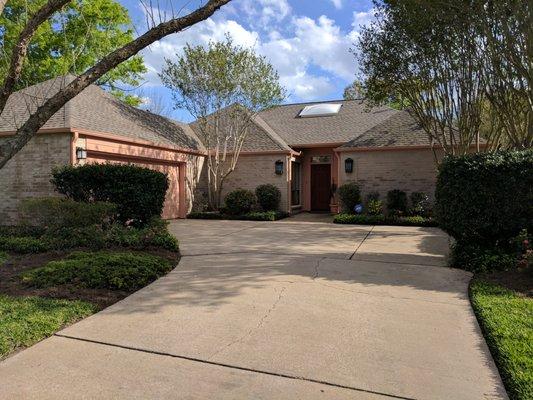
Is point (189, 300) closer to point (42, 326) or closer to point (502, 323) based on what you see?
point (42, 326)

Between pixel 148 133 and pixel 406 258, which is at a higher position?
pixel 148 133

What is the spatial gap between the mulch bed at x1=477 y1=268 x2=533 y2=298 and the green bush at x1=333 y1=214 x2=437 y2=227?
737cm

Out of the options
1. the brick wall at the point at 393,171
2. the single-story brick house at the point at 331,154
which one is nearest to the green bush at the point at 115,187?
the single-story brick house at the point at 331,154

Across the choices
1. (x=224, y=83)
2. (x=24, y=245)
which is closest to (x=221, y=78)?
(x=224, y=83)

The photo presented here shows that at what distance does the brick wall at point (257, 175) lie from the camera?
55.5 feet

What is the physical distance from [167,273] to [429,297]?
358cm

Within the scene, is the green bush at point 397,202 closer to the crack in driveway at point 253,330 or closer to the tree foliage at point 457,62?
the tree foliage at point 457,62

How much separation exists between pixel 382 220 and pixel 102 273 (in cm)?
1025

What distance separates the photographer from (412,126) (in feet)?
53.9

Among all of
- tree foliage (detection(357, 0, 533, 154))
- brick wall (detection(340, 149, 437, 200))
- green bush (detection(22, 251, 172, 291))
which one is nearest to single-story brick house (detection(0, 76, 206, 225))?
green bush (detection(22, 251, 172, 291))

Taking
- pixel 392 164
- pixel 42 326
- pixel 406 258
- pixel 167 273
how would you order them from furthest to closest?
pixel 392 164
pixel 406 258
pixel 167 273
pixel 42 326

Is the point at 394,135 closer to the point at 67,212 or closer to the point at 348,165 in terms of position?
the point at 348,165

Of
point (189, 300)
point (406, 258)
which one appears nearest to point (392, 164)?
point (406, 258)

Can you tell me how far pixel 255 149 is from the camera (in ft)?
56.7
